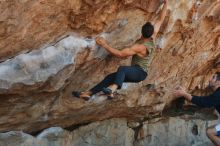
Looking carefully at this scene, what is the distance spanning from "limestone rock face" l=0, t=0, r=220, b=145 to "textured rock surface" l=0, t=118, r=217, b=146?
0.18 metres

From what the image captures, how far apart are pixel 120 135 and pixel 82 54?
3.44 meters

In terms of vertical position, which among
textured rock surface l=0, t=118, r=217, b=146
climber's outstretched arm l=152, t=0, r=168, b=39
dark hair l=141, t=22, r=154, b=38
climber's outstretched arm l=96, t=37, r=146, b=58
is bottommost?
textured rock surface l=0, t=118, r=217, b=146

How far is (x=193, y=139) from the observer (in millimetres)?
12180

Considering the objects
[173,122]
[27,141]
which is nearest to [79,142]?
[27,141]

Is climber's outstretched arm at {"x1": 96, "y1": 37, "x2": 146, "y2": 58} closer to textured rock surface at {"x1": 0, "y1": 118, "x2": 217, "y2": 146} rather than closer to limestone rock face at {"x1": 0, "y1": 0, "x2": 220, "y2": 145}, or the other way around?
limestone rock face at {"x1": 0, "y1": 0, "x2": 220, "y2": 145}

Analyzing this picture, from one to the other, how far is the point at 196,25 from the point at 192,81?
2.23 metres

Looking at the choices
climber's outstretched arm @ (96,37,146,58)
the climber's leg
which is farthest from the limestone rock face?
the climber's leg

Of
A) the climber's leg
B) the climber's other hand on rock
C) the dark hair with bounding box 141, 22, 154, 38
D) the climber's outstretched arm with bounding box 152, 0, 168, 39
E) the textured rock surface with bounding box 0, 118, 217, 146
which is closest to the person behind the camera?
the dark hair with bounding box 141, 22, 154, 38

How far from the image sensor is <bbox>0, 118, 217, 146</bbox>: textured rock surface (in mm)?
9609

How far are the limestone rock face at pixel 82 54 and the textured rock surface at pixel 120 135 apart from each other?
183mm

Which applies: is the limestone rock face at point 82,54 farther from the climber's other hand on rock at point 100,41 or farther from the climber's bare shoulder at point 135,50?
the climber's bare shoulder at point 135,50

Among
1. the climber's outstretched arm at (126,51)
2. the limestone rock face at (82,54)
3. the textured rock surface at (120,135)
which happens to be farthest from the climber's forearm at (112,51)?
the textured rock surface at (120,135)

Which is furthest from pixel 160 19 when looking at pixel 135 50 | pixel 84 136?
pixel 84 136

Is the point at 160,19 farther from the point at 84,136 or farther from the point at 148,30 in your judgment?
the point at 84,136
